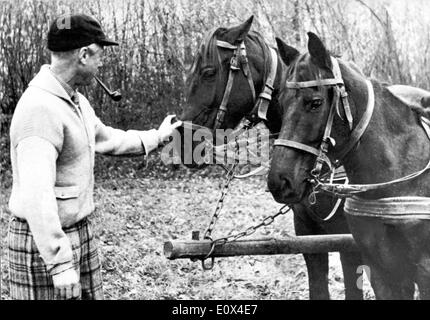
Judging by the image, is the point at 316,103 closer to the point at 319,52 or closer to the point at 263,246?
the point at 319,52

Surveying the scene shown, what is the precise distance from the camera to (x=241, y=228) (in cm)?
721

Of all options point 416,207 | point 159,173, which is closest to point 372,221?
point 416,207

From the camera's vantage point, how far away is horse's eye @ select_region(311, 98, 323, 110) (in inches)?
125

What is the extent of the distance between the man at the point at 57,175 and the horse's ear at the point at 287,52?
99 centimetres

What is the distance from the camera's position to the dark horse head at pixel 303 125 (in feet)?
10.4

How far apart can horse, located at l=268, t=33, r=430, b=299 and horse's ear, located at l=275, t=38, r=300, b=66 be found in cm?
23

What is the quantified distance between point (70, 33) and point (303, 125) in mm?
1105

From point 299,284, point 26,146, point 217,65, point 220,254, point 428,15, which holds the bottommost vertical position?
point 299,284

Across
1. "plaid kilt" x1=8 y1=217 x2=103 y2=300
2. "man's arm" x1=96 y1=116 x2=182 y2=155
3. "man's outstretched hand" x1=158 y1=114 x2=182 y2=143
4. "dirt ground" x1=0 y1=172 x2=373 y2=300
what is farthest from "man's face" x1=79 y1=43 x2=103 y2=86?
"dirt ground" x1=0 y1=172 x2=373 y2=300

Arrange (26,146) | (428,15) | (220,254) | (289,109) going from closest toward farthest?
(26,146) < (289,109) < (220,254) < (428,15)

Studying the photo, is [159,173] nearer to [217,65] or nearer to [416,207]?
[217,65]

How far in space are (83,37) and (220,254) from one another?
1.45m

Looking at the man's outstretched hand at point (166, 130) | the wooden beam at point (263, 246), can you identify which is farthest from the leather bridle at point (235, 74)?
the wooden beam at point (263, 246)

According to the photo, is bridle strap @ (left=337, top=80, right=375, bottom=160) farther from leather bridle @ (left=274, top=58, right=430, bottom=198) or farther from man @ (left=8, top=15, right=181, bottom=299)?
man @ (left=8, top=15, right=181, bottom=299)
